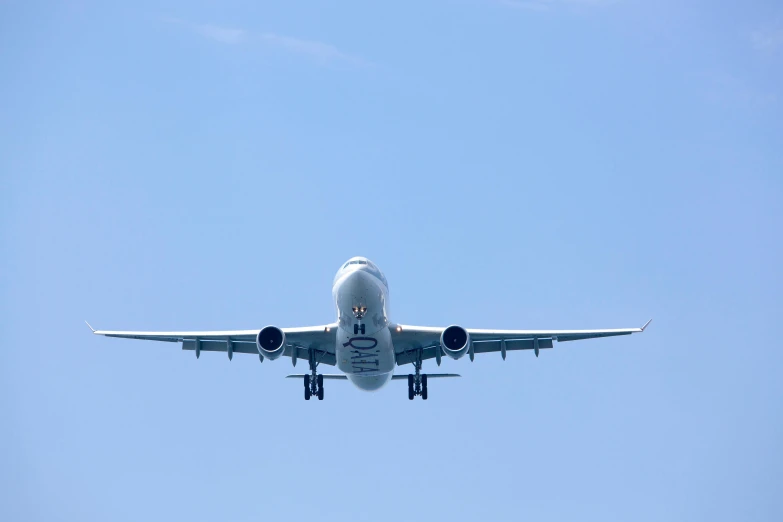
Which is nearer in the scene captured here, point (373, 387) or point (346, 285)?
point (346, 285)

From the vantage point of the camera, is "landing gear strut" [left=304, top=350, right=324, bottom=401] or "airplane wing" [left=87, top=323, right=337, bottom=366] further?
"landing gear strut" [left=304, top=350, right=324, bottom=401]

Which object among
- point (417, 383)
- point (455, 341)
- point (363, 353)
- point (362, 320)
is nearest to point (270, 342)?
point (363, 353)

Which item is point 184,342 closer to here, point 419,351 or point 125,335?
point 125,335

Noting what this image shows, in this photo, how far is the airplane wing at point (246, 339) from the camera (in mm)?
41812

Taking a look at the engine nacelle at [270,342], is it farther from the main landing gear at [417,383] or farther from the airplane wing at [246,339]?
the main landing gear at [417,383]

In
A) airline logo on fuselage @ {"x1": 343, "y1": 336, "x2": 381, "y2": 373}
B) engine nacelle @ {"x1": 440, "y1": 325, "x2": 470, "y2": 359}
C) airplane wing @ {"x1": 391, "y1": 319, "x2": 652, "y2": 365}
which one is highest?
airplane wing @ {"x1": 391, "y1": 319, "x2": 652, "y2": 365}

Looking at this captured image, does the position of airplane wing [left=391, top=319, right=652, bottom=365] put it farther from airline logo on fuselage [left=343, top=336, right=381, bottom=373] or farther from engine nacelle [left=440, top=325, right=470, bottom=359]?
airline logo on fuselage [left=343, top=336, right=381, bottom=373]

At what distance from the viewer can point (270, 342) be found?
40250 millimetres

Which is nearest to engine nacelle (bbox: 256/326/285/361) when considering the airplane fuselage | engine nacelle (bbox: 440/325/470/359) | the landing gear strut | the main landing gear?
the airplane fuselage

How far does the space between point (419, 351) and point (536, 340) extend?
5.08m

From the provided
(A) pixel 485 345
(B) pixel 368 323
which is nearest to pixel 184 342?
(B) pixel 368 323

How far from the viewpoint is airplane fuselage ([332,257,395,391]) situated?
37844 mm

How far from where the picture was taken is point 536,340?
144 ft

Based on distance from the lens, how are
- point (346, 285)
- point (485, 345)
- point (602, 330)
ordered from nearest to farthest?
point (346, 285)
point (602, 330)
point (485, 345)
